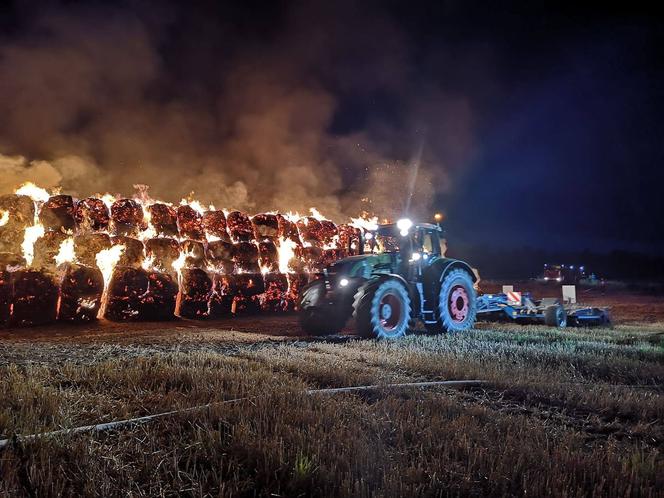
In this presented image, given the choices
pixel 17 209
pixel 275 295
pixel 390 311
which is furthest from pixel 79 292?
pixel 390 311

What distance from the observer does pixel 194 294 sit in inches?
730

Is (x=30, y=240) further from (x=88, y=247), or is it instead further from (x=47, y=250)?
(x=88, y=247)

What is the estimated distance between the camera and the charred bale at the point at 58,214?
16.4 meters

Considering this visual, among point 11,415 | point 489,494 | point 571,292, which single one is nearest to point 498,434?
point 489,494

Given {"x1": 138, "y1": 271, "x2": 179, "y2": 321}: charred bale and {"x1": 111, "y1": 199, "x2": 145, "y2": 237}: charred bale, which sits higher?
{"x1": 111, "y1": 199, "x2": 145, "y2": 237}: charred bale

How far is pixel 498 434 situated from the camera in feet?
15.0

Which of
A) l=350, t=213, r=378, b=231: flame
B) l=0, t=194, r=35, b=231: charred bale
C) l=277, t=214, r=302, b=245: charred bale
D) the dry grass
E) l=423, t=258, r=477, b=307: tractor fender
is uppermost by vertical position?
l=350, t=213, r=378, b=231: flame

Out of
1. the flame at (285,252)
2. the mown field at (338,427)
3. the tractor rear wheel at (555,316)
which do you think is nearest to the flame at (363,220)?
the flame at (285,252)

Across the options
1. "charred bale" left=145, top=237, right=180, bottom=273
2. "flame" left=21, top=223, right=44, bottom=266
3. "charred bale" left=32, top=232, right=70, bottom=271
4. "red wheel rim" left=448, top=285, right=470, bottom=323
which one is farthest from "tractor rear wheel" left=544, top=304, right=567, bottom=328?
"flame" left=21, top=223, right=44, bottom=266

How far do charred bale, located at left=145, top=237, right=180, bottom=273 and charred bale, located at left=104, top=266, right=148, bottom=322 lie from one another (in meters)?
0.98

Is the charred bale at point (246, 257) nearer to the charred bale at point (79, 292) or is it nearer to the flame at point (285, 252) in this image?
the flame at point (285, 252)

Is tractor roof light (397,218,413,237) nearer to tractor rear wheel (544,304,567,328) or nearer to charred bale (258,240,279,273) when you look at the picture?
tractor rear wheel (544,304,567,328)

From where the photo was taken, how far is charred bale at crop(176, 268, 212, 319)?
18.4 meters

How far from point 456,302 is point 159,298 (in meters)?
10.2
